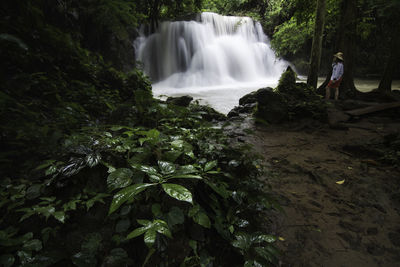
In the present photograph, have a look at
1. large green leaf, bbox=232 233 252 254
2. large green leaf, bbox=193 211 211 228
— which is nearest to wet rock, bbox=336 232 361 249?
large green leaf, bbox=232 233 252 254

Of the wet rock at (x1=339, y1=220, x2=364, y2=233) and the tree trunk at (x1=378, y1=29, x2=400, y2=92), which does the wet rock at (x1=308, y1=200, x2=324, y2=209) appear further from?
the tree trunk at (x1=378, y1=29, x2=400, y2=92)

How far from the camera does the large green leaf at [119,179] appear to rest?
3.89 ft

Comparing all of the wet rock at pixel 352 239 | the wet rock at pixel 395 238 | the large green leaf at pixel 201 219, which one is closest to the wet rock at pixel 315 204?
the wet rock at pixel 352 239

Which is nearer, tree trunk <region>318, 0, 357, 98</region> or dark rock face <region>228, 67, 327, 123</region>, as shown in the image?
dark rock face <region>228, 67, 327, 123</region>

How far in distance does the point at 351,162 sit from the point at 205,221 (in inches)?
128

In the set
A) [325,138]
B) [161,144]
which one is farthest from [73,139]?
[325,138]

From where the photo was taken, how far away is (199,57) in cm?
1617

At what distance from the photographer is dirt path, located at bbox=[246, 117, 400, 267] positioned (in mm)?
Answer: 1733

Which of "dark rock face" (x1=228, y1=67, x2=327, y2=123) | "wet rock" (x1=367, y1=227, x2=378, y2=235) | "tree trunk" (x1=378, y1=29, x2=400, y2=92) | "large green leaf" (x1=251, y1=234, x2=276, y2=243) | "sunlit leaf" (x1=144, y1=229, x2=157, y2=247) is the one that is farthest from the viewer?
"tree trunk" (x1=378, y1=29, x2=400, y2=92)

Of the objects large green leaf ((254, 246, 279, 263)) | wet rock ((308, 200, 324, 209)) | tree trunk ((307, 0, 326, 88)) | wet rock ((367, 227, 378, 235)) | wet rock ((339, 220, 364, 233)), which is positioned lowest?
wet rock ((367, 227, 378, 235))

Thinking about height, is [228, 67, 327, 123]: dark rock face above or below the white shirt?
below

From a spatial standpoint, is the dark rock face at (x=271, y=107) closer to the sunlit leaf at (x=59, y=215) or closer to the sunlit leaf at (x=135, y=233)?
the sunlit leaf at (x=135, y=233)

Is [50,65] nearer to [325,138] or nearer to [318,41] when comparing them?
[325,138]

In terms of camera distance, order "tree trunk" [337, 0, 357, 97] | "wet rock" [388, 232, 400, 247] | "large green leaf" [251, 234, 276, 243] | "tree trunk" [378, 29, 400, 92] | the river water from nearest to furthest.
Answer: "large green leaf" [251, 234, 276, 243] < "wet rock" [388, 232, 400, 247] < "tree trunk" [337, 0, 357, 97] < "tree trunk" [378, 29, 400, 92] < the river water
